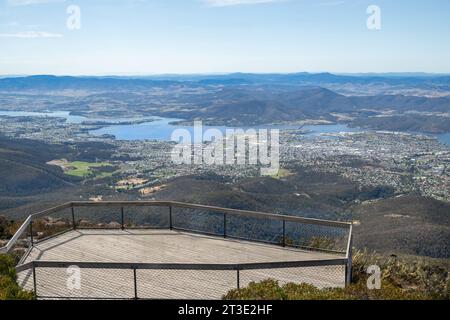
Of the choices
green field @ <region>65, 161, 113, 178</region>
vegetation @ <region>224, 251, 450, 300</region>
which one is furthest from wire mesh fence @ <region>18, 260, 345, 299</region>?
green field @ <region>65, 161, 113, 178</region>

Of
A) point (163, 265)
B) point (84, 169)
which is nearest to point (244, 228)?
point (163, 265)

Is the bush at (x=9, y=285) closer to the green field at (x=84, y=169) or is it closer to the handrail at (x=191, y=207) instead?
the handrail at (x=191, y=207)

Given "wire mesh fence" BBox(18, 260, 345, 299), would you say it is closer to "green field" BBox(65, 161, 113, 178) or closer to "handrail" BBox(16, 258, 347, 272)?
"handrail" BBox(16, 258, 347, 272)

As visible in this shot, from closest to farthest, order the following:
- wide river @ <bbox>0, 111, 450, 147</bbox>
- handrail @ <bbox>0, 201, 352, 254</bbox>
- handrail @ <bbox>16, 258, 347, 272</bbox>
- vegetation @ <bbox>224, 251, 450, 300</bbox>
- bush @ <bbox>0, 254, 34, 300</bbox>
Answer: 1. bush @ <bbox>0, 254, 34, 300</bbox>
2. vegetation @ <bbox>224, 251, 450, 300</bbox>
3. handrail @ <bbox>16, 258, 347, 272</bbox>
4. handrail @ <bbox>0, 201, 352, 254</bbox>
5. wide river @ <bbox>0, 111, 450, 147</bbox>

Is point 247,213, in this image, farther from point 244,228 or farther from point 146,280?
point 146,280

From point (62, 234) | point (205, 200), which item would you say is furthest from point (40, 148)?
point (62, 234)

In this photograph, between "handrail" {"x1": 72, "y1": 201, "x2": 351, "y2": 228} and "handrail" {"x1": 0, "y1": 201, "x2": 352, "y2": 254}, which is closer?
"handrail" {"x1": 0, "y1": 201, "x2": 352, "y2": 254}

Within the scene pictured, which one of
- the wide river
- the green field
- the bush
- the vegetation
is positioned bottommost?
the green field
